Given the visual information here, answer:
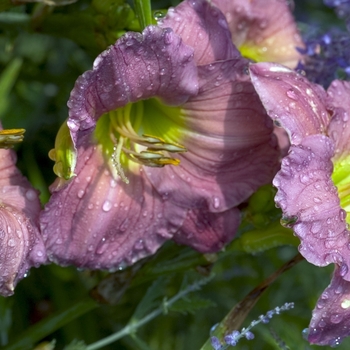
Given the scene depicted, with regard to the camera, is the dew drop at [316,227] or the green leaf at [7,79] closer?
the dew drop at [316,227]

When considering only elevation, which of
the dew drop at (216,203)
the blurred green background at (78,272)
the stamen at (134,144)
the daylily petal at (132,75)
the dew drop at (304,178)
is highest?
the daylily petal at (132,75)

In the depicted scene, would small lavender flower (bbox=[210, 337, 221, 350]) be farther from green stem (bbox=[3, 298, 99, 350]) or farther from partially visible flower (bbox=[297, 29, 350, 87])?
partially visible flower (bbox=[297, 29, 350, 87])

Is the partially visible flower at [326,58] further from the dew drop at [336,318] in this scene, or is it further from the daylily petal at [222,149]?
the dew drop at [336,318]

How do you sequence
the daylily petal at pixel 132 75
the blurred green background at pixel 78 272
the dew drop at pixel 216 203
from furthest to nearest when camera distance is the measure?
1. the blurred green background at pixel 78 272
2. the dew drop at pixel 216 203
3. the daylily petal at pixel 132 75

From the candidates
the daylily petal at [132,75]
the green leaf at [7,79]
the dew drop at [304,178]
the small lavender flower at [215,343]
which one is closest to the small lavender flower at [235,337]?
the small lavender flower at [215,343]

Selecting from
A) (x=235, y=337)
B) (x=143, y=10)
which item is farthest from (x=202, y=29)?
(x=235, y=337)

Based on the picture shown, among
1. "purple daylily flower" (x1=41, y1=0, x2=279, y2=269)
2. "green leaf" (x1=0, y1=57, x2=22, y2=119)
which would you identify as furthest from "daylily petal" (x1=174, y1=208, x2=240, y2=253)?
"green leaf" (x1=0, y1=57, x2=22, y2=119)

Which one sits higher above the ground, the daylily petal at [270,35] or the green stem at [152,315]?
the daylily petal at [270,35]

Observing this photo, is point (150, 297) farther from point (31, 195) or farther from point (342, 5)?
point (342, 5)
